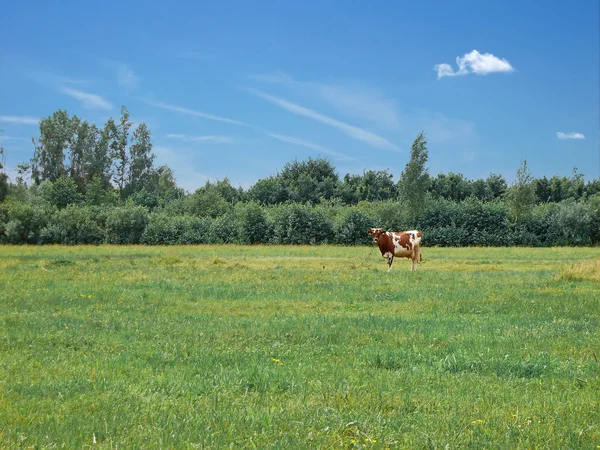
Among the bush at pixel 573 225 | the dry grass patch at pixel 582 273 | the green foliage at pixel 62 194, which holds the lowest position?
the dry grass patch at pixel 582 273

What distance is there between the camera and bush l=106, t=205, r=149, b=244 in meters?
65.1

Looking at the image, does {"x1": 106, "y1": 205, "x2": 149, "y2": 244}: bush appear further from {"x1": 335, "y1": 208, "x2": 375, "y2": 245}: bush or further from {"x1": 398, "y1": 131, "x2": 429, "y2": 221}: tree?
{"x1": 398, "y1": 131, "x2": 429, "y2": 221}: tree

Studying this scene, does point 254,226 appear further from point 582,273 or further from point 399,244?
point 582,273

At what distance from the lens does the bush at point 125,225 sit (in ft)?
213

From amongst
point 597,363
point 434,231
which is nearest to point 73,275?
point 597,363

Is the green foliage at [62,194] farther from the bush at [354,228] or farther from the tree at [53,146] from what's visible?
the bush at [354,228]

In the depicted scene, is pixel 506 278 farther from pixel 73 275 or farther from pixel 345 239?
pixel 345 239

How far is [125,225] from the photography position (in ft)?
214

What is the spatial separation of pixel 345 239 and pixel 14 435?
60.5m

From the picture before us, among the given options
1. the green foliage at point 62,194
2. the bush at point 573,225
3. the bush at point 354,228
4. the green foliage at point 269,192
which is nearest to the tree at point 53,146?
the green foliage at point 62,194

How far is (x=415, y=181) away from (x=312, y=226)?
13.7 meters

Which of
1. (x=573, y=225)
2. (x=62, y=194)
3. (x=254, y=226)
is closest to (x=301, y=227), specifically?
(x=254, y=226)

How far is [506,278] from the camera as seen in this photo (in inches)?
960

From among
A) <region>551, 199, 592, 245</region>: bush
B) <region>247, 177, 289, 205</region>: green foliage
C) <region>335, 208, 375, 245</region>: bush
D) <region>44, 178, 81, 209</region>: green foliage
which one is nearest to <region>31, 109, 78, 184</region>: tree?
<region>44, 178, 81, 209</region>: green foliage
